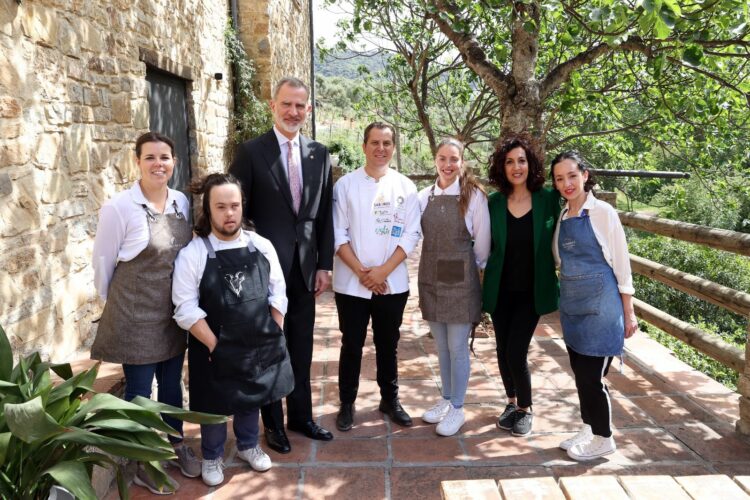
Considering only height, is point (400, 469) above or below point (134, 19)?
below

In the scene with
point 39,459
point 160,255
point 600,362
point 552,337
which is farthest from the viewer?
point 552,337

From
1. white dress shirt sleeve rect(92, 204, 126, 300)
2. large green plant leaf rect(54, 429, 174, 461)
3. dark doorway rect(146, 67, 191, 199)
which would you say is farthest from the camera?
dark doorway rect(146, 67, 191, 199)

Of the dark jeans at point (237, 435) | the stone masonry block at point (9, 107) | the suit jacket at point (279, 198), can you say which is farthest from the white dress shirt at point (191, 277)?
the stone masonry block at point (9, 107)

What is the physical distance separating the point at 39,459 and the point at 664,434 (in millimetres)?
3150

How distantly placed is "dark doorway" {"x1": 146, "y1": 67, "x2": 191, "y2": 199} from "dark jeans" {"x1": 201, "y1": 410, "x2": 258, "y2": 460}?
11.0 feet

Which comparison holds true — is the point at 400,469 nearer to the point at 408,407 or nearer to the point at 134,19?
the point at 408,407

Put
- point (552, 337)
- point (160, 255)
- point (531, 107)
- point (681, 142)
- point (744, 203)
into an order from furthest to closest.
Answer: point (744, 203) < point (681, 142) < point (552, 337) < point (531, 107) < point (160, 255)

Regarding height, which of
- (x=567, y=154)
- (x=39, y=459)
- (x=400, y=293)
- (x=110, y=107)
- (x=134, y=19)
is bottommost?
(x=39, y=459)

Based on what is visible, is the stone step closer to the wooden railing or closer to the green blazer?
the green blazer

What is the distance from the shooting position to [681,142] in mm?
7340

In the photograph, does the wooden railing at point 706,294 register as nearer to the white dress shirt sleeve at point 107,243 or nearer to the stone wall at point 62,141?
the white dress shirt sleeve at point 107,243

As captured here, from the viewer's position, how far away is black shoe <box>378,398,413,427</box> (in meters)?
3.38

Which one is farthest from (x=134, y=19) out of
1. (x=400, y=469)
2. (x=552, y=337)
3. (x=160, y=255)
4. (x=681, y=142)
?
(x=681, y=142)

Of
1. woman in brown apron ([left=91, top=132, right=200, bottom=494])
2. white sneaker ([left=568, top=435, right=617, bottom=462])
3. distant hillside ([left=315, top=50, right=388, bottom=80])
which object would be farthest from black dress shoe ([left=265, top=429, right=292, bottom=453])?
distant hillside ([left=315, top=50, right=388, bottom=80])
